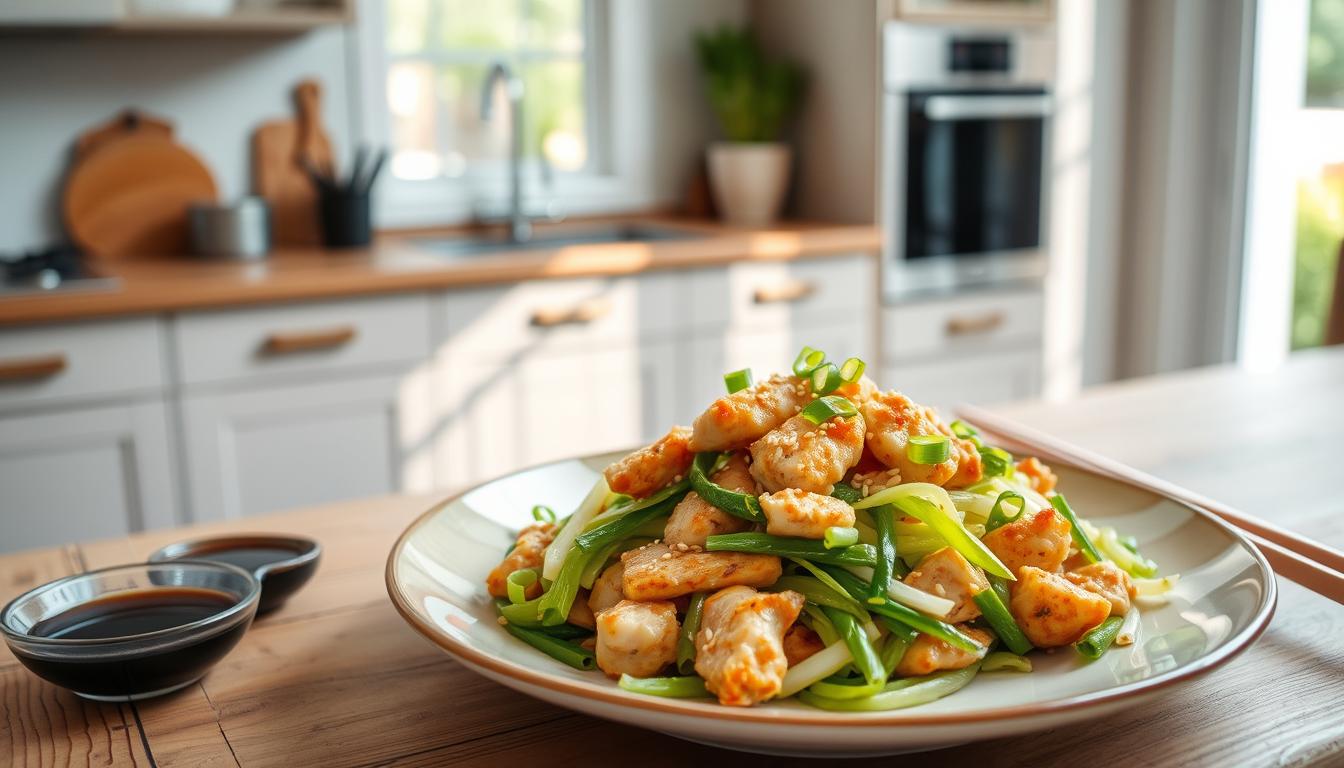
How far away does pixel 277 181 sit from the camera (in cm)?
318

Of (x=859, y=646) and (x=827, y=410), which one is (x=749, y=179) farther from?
(x=859, y=646)

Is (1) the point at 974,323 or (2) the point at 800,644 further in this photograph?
(1) the point at 974,323

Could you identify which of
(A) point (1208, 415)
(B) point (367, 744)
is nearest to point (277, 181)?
(A) point (1208, 415)

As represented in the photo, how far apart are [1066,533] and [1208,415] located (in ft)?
3.11

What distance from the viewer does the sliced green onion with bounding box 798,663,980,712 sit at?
0.75m

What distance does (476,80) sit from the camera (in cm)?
349

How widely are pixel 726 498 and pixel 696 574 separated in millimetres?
67

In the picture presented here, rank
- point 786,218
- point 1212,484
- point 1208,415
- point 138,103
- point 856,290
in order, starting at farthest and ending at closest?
1. point 786,218
2. point 856,290
3. point 138,103
4. point 1208,415
5. point 1212,484

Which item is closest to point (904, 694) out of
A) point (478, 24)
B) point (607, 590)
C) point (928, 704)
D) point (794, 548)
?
point (928, 704)

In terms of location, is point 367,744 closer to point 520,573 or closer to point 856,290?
point 520,573

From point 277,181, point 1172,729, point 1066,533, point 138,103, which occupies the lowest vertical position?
point 1172,729

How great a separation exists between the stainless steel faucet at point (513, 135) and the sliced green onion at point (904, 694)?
267 cm

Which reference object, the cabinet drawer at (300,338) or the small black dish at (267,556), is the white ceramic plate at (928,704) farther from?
the cabinet drawer at (300,338)

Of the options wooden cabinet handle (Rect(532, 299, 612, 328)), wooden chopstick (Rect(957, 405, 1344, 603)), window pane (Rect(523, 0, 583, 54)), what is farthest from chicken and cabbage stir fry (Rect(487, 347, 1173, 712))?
window pane (Rect(523, 0, 583, 54))
